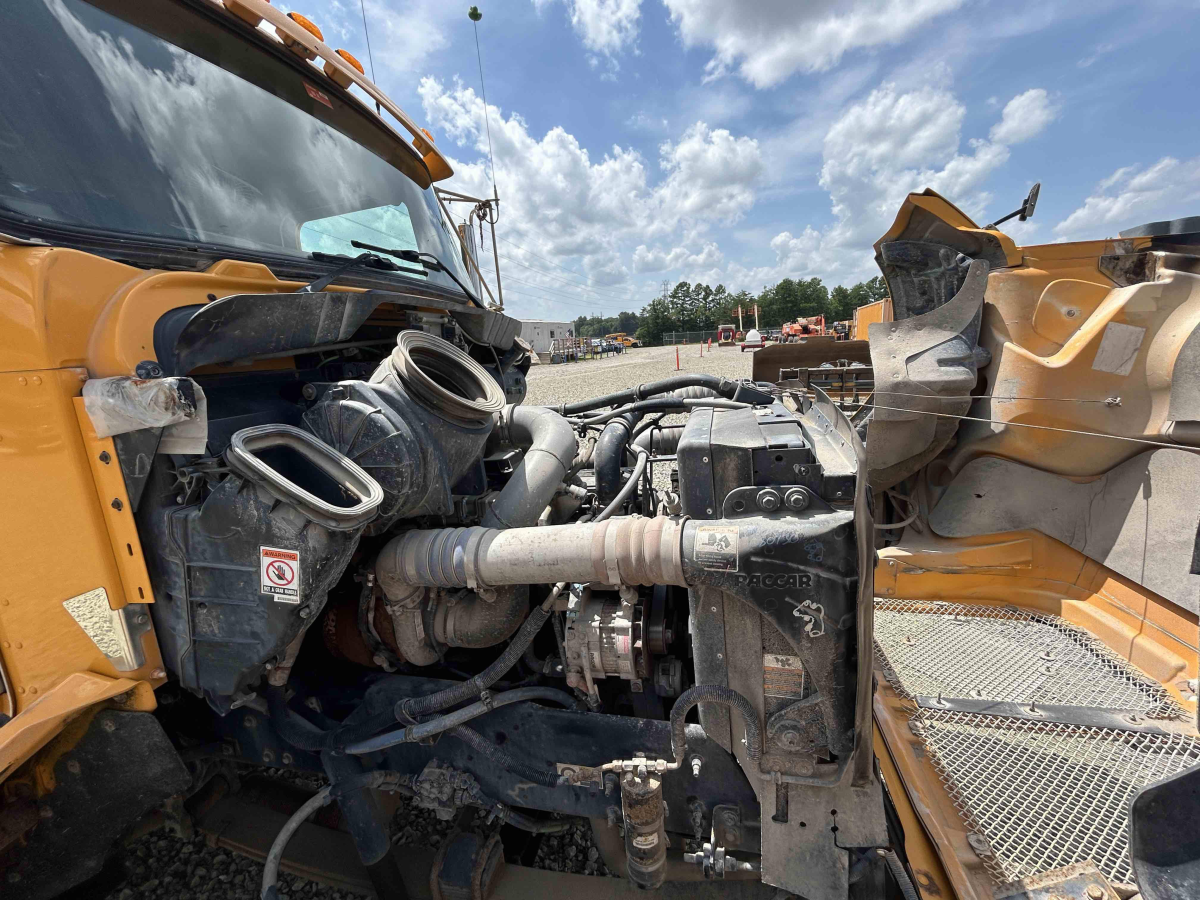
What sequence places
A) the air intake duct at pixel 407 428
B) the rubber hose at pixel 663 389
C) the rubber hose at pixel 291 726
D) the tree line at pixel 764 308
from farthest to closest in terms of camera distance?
the tree line at pixel 764 308 → the rubber hose at pixel 663 389 → the rubber hose at pixel 291 726 → the air intake duct at pixel 407 428

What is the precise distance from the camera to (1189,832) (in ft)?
3.20

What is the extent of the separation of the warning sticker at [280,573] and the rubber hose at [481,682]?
596 millimetres

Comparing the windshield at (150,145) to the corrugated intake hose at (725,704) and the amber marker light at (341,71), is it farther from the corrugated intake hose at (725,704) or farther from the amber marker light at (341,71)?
the corrugated intake hose at (725,704)

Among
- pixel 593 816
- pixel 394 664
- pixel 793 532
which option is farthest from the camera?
pixel 394 664

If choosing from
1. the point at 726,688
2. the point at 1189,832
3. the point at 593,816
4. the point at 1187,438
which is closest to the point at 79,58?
the point at 726,688

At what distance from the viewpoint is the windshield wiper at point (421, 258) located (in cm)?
238

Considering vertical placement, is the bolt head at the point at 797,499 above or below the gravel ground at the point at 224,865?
above

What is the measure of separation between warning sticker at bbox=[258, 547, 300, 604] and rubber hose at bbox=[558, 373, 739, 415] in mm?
2201

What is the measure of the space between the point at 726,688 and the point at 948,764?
3.57 feet

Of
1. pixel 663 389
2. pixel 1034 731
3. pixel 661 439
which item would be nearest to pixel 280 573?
pixel 661 439

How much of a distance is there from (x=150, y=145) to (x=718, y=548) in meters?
2.02

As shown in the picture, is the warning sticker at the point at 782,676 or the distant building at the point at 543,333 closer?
the warning sticker at the point at 782,676

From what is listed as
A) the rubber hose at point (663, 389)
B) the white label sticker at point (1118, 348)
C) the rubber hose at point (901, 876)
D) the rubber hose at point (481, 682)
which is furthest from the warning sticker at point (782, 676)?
the white label sticker at point (1118, 348)

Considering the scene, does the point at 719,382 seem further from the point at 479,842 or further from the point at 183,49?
the point at 183,49
